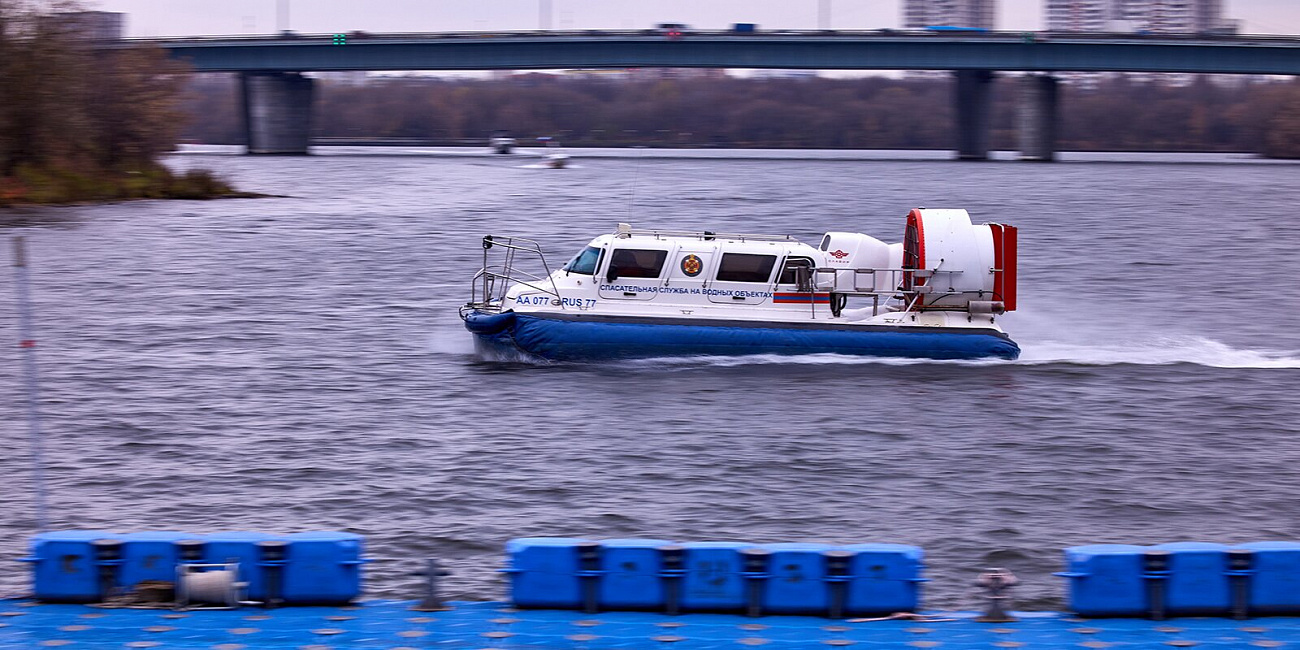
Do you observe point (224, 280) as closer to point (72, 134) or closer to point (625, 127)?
point (72, 134)

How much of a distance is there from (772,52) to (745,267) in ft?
178

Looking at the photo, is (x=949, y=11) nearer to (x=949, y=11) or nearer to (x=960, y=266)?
(x=949, y=11)

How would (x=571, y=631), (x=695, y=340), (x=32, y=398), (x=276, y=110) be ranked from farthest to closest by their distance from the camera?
1. (x=276, y=110)
2. (x=695, y=340)
3. (x=32, y=398)
4. (x=571, y=631)

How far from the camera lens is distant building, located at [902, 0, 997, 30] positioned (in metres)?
167

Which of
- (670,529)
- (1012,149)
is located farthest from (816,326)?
(1012,149)

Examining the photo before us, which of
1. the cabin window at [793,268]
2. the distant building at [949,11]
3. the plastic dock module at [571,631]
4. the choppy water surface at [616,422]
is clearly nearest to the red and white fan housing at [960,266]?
the choppy water surface at [616,422]

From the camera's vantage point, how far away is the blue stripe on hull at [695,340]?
72.1ft

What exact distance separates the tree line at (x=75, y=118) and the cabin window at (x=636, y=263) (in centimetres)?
3874

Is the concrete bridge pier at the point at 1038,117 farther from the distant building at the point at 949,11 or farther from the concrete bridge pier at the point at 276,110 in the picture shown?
the distant building at the point at 949,11

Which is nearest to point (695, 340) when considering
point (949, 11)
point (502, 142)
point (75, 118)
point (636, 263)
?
point (636, 263)

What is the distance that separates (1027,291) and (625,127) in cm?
8336

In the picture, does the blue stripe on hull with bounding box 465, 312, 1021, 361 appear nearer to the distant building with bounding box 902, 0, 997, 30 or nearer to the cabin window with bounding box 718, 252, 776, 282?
the cabin window with bounding box 718, 252, 776, 282

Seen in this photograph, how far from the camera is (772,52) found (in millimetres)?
74125

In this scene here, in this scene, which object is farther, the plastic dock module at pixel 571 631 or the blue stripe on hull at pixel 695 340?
the blue stripe on hull at pixel 695 340
